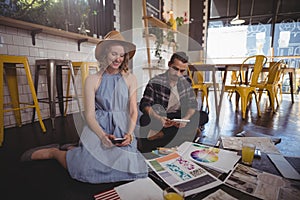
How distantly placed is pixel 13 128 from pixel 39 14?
3.93 ft

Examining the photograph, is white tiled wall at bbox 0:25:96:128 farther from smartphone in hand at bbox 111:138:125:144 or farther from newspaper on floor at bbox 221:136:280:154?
newspaper on floor at bbox 221:136:280:154

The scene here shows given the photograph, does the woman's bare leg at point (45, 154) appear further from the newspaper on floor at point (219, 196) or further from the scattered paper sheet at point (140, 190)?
the newspaper on floor at point (219, 196)

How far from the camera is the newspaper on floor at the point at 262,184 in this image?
83cm

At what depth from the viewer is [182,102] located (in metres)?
1.63

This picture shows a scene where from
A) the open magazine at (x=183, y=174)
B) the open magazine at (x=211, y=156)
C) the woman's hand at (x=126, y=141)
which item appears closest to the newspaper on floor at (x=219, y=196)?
the open magazine at (x=183, y=174)

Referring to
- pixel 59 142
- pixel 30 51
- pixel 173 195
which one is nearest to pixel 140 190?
pixel 173 195

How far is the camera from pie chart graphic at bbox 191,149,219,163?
3.63 feet

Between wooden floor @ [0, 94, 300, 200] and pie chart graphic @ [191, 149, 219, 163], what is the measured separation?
13.8 inches

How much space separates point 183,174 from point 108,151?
15.6 inches

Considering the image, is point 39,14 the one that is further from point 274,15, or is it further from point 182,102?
point 274,15

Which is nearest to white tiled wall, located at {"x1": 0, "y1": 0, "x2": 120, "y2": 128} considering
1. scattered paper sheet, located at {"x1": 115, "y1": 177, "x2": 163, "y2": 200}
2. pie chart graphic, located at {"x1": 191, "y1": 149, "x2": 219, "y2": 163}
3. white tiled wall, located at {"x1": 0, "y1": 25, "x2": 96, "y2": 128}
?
white tiled wall, located at {"x1": 0, "y1": 25, "x2": 96, "y2": 128}

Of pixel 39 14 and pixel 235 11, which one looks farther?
pixel 235 11

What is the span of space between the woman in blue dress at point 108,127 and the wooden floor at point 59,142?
0.06 m

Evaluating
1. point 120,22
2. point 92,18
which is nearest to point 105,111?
point 92,18
